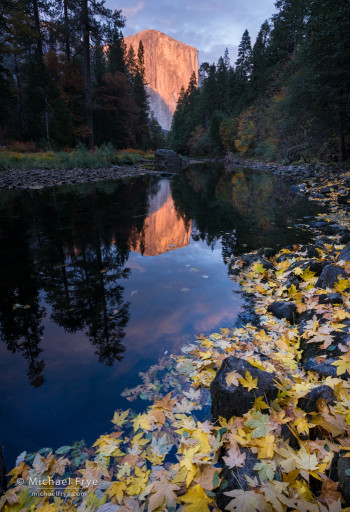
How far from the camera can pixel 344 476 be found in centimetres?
134

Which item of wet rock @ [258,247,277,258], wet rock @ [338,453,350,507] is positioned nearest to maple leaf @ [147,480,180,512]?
wet rock @ [338,453,350,507]

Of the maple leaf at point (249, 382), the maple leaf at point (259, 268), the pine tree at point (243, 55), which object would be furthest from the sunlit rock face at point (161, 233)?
the pine tree at point (243, 55)

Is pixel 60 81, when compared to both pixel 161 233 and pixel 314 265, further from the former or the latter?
pixel 314 265

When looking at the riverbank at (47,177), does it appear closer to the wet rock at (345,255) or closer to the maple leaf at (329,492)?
the wet rock at (345,255)

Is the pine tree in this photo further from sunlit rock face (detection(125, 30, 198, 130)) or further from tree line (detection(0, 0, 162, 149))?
sunlit rock face (detection(125, 30, 198, 130))

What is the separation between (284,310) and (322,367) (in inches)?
45.8

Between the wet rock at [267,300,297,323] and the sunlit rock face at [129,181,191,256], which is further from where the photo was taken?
the sunlit rock face at [129,181,191,256]

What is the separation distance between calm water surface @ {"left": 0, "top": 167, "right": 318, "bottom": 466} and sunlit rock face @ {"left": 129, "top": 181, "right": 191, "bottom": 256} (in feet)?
0.12

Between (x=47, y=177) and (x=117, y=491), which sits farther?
(x=47, y=177)

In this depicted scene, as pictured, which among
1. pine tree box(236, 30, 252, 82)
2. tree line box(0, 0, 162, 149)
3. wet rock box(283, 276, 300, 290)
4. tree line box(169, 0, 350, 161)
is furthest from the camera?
pine tree box(236, 30, 252, 82)

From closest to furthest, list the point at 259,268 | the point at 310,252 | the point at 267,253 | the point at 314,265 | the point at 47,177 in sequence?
the point at 314,265 < the point at 259,268 < the point at 310,252 < the point at 267,253 < the point at 47,177

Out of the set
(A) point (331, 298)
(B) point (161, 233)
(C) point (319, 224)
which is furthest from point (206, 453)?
(C) point (319, 224)

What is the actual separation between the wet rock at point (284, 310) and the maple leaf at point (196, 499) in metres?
2.24

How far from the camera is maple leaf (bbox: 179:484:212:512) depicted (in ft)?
4.80
